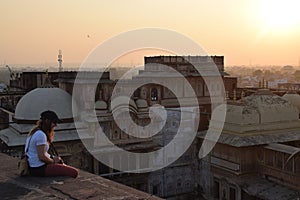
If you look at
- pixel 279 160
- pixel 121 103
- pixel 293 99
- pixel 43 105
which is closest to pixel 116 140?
pixel 121 103

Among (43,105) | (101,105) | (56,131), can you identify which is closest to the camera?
(56,131)

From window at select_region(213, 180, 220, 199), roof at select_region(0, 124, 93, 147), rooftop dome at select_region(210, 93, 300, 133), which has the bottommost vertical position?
window at select_region(213, 180, 220, 199)

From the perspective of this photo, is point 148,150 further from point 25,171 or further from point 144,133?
point 25,171

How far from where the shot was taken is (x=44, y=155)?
18.0 feet

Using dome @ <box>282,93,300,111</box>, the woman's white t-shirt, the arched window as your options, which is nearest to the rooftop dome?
dome @ <box>282,93,300,111</box>

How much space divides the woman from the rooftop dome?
1372 cm

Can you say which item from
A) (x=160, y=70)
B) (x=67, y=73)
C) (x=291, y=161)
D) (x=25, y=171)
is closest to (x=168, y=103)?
(x=160, y=70)

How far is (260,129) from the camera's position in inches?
731

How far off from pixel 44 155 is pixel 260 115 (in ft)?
48.0

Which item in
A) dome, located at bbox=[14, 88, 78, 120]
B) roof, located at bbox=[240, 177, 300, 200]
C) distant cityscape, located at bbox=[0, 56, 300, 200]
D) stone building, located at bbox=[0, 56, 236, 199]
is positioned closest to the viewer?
roof, located at bbox=[240, 177, 300, 200]

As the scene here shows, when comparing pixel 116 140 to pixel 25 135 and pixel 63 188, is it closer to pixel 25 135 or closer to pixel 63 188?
pixel 25 135

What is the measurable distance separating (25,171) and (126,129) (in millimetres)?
15577

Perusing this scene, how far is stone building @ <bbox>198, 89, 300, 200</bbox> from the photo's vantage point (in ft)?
54.3

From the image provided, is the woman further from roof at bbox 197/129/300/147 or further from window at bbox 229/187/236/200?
window at bbox 229/187/236/200
